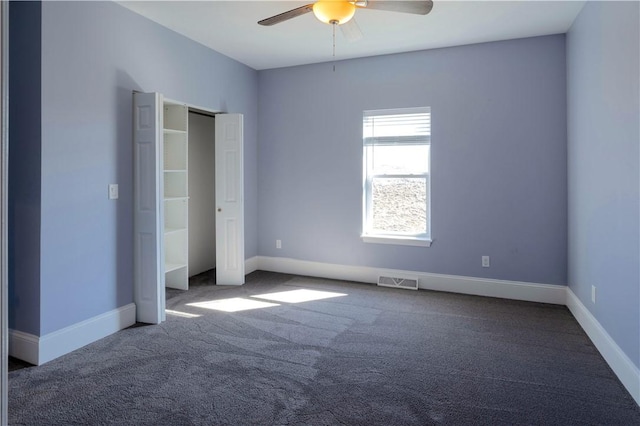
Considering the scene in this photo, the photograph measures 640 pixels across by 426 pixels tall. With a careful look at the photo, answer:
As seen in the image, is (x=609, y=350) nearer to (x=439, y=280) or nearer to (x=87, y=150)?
(x=439, y=280)

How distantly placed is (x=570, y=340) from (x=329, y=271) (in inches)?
106

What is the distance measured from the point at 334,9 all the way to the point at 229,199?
106 inches

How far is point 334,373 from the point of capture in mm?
2625

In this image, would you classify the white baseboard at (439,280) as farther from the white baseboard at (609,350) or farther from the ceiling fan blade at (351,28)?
the ceiling fan blade at (351,28)

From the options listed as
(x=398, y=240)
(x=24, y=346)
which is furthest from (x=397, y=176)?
(x=24, y=346)

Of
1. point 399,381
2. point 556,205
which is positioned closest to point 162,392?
point 399,381

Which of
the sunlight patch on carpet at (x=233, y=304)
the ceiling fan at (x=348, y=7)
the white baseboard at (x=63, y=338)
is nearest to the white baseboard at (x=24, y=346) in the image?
the white baseboard at (x=63, y=338)

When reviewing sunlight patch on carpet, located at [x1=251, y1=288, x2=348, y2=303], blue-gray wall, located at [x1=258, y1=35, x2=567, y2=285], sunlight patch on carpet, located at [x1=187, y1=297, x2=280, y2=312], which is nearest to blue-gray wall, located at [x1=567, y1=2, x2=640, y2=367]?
blue-gray wall, located at [x1=258, y1=35, x2=567, y2=285]

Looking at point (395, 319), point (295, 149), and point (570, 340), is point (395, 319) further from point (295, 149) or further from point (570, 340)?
point (295, 149)

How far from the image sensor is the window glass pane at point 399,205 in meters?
4.68

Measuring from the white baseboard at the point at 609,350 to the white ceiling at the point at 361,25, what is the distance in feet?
8.39

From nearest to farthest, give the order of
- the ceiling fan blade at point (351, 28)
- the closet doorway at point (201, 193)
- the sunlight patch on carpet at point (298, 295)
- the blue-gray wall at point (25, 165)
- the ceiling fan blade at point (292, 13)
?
the ceiling fan blade at point (292, 13) → the blue-gray wall at point (25, 165) → the ceiling fan blade at point (351, 28) → the sunlight patch on carpet at point (298, 295) → the closet doorway at point (201, 193)

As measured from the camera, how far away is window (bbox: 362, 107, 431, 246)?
4.63 meters

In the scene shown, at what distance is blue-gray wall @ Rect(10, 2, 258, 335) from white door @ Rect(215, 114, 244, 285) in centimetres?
90
